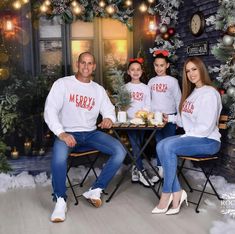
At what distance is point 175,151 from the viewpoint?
3.50 m

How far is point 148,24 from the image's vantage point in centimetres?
564

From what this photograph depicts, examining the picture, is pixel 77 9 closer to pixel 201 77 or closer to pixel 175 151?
pixel 201 77

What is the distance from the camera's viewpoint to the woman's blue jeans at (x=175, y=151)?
11.4ft

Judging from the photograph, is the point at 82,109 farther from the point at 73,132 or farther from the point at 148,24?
the point at 148,24

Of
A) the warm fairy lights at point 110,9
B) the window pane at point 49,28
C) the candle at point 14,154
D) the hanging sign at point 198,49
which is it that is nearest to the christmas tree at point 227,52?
the hanging sign at point 198,49

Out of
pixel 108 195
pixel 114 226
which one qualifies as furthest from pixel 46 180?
pixel 114 226

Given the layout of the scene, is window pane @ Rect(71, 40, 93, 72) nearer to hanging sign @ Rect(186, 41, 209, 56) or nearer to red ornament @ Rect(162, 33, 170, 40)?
red ornament @ Rect(162, 33, 170, 40)

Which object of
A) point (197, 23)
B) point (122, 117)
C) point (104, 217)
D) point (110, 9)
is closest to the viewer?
point (104, 217)

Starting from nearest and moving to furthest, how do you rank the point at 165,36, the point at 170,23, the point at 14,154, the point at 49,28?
the point at 14,154
the point at 165,36
the point at 170,23
the point at 49,28

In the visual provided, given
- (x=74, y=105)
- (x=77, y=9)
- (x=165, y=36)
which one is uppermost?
(x=77, y=9)

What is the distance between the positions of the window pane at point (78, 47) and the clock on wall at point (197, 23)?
5.57 ft

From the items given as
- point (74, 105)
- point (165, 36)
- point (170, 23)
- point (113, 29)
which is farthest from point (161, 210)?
point (113, 29)

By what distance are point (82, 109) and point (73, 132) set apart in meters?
0.24

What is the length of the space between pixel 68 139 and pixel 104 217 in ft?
2.48
